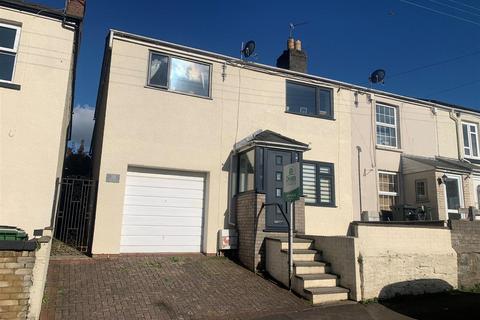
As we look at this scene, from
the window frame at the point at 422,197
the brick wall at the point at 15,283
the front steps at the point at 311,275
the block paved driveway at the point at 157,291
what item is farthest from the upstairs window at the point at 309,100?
the brick wall at the point at 15,283

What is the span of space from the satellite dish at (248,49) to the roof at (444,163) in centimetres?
759

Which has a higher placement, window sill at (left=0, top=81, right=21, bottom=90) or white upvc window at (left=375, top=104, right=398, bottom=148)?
white upvc window at (left=375, top=104, right=398, bottom=148)

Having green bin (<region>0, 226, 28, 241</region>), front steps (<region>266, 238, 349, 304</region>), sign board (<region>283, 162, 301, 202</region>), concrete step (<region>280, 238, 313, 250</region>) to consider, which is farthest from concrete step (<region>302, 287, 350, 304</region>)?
green bin (<region>0, 226, 28, 241</region>)

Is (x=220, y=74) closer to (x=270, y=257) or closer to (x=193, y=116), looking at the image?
(x=193, y=116)

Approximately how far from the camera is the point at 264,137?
11516mm

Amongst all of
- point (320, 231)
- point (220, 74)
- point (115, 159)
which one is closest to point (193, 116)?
point (220, 74)

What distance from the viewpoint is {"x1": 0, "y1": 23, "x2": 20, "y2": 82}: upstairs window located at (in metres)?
9.88

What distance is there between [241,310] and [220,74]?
774 cm

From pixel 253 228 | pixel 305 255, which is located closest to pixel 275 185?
pixel 253 228

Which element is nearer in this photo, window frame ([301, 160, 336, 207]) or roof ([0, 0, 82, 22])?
roof ([0, 0, 82, 22])

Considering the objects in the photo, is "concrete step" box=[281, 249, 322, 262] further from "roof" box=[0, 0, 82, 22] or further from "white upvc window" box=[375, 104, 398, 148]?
"roof" box=[0, 0, 82, 22]

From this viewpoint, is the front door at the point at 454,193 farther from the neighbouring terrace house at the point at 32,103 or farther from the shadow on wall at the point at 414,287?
the neighbouring terrace house at the point at 32,103

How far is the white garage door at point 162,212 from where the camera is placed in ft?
35.8

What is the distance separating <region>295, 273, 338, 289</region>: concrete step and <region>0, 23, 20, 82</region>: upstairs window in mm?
Answer: 8710
